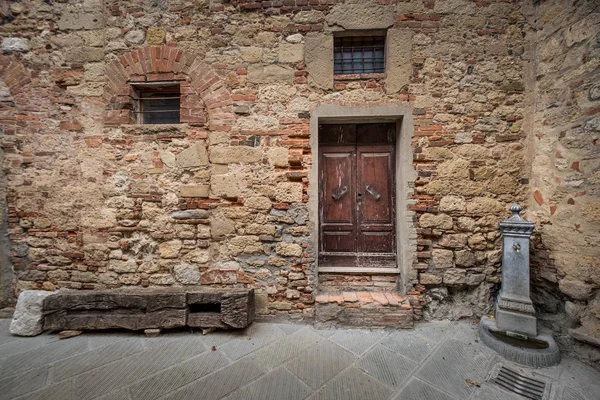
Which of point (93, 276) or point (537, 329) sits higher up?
point (93, 276)

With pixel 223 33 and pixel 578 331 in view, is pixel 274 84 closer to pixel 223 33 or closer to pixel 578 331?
pixel 223 33

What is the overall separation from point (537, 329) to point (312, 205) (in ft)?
9.24

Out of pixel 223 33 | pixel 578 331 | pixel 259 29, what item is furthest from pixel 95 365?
pixel 578 331

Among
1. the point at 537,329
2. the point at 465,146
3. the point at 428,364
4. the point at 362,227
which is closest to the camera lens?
the point at 428,364

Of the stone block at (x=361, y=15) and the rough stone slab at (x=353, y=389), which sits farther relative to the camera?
the stone block at (x=361, y=15)

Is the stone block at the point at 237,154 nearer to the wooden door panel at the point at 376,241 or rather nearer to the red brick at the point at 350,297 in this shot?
the wooden door panel at the point at 376,241

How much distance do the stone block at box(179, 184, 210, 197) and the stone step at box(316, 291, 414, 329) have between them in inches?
76.4

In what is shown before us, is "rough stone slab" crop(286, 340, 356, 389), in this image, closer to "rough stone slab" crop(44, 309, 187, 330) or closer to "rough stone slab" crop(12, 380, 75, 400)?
"rough stone slab" crop(44, 309, 187, 330)

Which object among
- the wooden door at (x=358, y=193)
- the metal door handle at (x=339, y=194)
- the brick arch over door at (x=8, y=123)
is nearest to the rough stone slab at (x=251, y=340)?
the wooden door at (x=358, y=193)

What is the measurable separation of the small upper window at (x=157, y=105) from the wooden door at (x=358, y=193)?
2.05m

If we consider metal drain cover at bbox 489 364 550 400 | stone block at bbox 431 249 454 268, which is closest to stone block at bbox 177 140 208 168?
stone block at bbox 431 249 454 268

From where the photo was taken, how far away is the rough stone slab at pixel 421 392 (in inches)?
68.6

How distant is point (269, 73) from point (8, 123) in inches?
137

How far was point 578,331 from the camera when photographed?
2.20 metres
